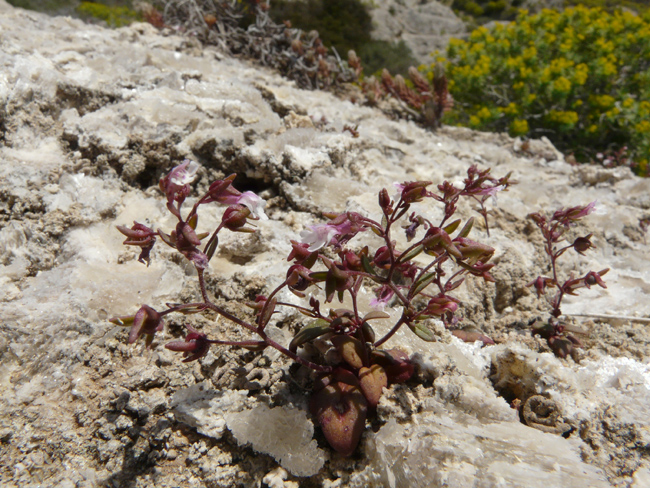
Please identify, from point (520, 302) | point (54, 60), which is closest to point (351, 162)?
point (520, 302)

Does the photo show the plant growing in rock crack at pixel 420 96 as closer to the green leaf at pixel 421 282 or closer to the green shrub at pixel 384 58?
the green leaf at pixel 421 282

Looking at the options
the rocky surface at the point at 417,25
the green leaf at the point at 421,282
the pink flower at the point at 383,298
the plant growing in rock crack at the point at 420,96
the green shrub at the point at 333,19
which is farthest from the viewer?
the rocky surface at the point at 417,25

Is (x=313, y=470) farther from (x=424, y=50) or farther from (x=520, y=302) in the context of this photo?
(x=424, y=50)

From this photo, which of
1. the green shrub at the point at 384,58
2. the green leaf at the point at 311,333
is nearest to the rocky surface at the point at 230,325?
the green leaf at the point at 311,333

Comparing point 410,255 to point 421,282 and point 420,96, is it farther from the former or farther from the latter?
point 420,96

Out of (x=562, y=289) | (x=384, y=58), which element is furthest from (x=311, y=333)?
(x=384, y=58)
